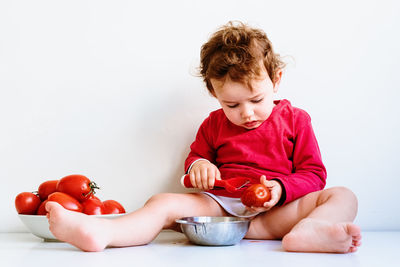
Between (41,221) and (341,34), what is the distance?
1158 mm

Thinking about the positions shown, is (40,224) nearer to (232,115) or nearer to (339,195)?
(232,115)

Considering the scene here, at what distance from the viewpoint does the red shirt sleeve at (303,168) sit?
1449 millimetres

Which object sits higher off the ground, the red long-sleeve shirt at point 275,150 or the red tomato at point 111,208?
the red long-sleeve shirt at point 275,150

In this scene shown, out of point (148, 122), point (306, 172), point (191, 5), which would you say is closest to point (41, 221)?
point (148, 122)

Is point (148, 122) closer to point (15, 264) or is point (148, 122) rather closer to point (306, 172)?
point (306, 172)

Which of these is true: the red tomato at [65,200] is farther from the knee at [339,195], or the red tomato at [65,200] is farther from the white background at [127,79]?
the knee at [339,195]

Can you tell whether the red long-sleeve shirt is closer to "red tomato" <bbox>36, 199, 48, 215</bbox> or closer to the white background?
the white background

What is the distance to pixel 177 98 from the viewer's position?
71.2 inches

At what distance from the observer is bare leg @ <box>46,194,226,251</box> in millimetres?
1206

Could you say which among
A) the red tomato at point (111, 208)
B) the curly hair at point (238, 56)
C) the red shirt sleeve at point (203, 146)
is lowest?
the red tomato at point (111, 208)

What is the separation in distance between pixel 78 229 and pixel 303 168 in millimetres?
698

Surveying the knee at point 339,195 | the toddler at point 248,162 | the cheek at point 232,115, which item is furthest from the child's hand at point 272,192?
the cheek at point 232,115

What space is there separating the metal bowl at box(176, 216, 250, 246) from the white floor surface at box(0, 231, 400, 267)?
0.02m

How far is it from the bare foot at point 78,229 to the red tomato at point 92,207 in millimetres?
274
